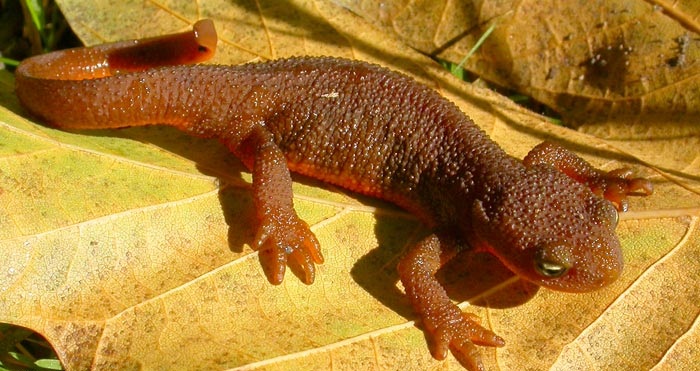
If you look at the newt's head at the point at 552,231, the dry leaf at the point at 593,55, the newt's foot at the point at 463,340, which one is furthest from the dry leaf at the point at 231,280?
the dry leaf at the point at 593,55

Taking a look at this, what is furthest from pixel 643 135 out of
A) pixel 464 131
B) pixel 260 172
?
pixel 260 172

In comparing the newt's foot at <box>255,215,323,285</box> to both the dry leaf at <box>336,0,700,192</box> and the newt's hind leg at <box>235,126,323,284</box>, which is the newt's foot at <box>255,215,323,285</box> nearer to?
the newt's hind leg at <box>235,126,323,284</box>

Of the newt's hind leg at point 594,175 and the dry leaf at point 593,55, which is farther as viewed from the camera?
the dry leaf at point 593,55

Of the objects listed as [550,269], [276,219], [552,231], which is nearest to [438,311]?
[550,269]

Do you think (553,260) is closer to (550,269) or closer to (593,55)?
(550,269)

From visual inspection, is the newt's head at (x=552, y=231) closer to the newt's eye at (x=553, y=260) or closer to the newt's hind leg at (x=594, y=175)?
the newt's eye at (x=553, y=260)

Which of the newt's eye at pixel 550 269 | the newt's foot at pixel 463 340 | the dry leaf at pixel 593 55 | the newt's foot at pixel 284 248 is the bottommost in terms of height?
the newt's foot at pixel 463 340

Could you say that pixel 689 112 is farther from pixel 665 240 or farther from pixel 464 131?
pixel 464 131

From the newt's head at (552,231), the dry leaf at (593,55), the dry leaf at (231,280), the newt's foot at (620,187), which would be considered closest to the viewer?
the dry leaf at (231,280)
